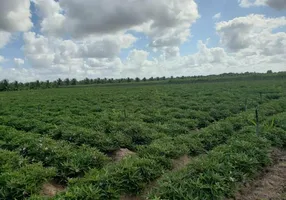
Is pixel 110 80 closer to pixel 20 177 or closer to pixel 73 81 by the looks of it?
pixel 73 81

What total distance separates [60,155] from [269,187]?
457 centimetres

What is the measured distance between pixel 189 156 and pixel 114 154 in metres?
2.04

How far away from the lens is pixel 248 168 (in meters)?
5.11

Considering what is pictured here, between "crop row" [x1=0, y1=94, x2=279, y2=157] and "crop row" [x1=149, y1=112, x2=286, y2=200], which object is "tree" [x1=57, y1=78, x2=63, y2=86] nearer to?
"crop row" [x1=0, y1=94, x2=279, y2=157]

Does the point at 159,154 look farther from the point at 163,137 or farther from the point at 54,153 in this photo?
the point at 54,153

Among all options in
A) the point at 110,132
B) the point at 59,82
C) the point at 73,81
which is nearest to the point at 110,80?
the point at 73,81

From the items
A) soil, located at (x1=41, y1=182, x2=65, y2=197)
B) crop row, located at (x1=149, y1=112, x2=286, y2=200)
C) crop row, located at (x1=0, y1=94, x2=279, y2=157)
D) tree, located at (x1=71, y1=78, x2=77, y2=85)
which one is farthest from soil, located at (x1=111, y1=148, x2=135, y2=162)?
tree, located at (x1=71, y1=78, x2=77, y2=85)

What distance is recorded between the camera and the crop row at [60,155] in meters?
5.35

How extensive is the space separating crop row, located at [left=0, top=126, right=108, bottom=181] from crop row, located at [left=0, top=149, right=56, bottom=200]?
1.09 ft

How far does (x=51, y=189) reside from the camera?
472 cm

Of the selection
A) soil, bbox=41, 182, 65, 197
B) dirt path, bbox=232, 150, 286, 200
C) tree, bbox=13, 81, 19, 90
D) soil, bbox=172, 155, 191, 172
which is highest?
tree, bbox=13, 81, 19, 90

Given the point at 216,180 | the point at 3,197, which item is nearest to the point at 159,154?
the point at 216,180

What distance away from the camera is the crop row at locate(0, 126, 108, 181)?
5.35 metres

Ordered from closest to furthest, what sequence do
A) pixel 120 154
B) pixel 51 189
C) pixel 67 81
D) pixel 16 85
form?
pixel 51 189, pixel 120 154, pixel 16 85, pixel 67 81
